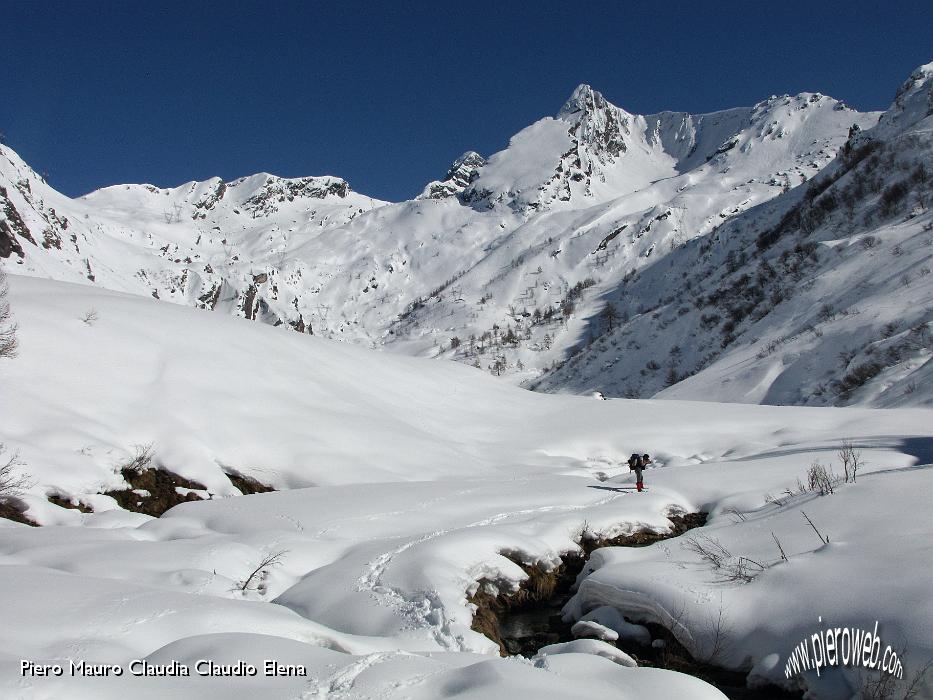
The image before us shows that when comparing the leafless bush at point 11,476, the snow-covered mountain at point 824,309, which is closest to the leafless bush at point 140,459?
the leafless bush at point 11,476

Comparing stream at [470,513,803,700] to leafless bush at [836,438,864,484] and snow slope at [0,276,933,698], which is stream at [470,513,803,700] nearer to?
snow slope at [0,276,933,698]

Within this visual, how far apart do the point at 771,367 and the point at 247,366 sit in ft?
91.1

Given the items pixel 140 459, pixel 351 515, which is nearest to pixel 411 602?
pixel 351 515

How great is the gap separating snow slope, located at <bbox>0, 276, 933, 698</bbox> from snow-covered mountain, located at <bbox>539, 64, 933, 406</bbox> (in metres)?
7.27

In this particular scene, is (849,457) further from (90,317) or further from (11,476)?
(90,317)

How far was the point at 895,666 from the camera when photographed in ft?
19.0

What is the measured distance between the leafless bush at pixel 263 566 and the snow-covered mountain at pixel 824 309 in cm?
2274

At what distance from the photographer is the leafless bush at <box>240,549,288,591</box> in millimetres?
8508

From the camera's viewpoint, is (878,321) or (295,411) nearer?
(295,411)

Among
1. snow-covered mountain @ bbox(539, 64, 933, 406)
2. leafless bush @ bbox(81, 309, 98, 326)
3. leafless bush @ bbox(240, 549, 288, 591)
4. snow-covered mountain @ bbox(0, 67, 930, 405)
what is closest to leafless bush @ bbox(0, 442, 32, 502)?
leafless bush @ bbox(240, 549, 288, 591)

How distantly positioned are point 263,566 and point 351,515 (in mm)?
3329

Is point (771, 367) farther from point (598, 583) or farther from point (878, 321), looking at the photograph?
point (598, 583)

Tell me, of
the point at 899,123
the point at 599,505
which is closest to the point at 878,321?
the point at 599,505

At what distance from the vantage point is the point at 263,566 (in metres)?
8.98
